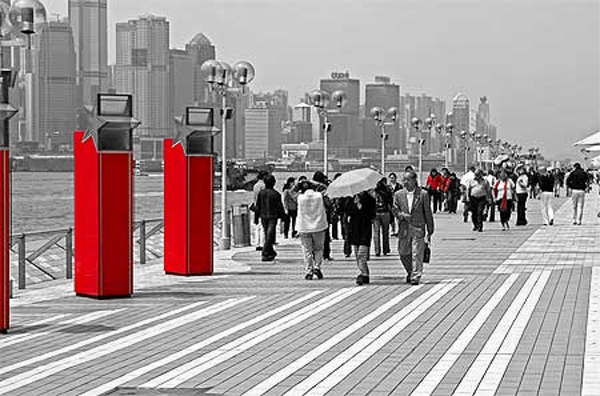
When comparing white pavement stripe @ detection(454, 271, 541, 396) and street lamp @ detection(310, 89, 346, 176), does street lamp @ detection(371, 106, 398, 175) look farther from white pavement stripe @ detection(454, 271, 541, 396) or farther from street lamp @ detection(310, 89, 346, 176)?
white pavement stripe @ detection(454, 271, 541, 396)

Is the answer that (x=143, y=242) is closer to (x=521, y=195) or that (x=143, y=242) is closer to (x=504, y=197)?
(x=504, y=197)

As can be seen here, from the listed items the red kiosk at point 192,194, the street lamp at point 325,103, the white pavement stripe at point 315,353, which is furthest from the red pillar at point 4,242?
the street lamp at point 325,103

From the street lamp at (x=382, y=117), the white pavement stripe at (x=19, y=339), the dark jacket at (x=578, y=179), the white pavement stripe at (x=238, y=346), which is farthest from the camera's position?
the street lamp at (x=382, y=117)

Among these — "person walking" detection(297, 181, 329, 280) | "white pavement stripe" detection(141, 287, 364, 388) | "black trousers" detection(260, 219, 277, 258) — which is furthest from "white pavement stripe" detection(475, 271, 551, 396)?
"black trousers" detection(260, 219, 277, 258)

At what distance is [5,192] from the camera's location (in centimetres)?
1302

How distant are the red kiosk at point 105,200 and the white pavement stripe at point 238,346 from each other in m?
2.93

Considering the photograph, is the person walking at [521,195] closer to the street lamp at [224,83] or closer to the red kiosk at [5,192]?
the street lamp at [224,83]

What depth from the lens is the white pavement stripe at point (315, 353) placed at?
30.5 ft

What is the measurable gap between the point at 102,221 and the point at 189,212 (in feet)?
11.7

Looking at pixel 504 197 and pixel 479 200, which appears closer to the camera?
pixel 479 200

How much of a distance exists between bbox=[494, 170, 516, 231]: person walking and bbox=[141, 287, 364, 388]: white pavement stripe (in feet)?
56.6

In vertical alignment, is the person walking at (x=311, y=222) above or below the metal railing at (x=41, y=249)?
above

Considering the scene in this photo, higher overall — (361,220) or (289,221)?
(361,220)

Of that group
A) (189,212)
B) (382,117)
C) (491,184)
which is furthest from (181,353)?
(382,117)
